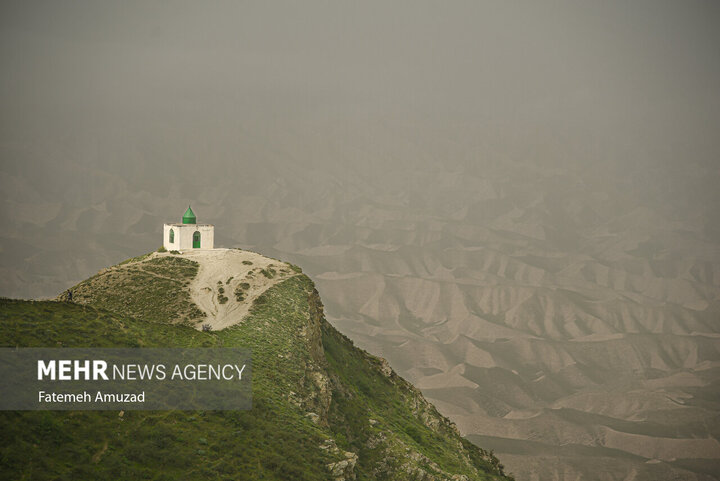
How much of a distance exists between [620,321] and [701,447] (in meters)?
91.2

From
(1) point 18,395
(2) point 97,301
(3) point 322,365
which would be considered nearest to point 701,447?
(3) point 322,365

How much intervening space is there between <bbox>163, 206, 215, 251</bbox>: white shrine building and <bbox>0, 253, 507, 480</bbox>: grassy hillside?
321 inches

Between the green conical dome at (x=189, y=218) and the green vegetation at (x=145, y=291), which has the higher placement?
the green conical dome at (x=189, y=218)

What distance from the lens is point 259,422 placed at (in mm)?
27391

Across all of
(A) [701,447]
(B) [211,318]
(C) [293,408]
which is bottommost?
(A) [701,447]

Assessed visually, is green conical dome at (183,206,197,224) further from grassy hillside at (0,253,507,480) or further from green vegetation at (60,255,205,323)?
grassy hillside at (0,253,507,480)

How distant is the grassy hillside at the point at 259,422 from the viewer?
2119 cm

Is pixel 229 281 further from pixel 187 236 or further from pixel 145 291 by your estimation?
pixel 187 236

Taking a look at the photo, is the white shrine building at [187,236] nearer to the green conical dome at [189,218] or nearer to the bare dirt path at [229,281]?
the green conical dome at [189,218]

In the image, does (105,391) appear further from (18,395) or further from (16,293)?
(16,293)

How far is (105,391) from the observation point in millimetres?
24875

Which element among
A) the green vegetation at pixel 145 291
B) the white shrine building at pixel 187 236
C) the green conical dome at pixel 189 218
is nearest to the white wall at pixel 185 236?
the white shrine building at pixel 187 236

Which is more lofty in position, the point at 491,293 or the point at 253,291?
the point at 491,293

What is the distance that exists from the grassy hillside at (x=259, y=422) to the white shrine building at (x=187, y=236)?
8.16 metres
